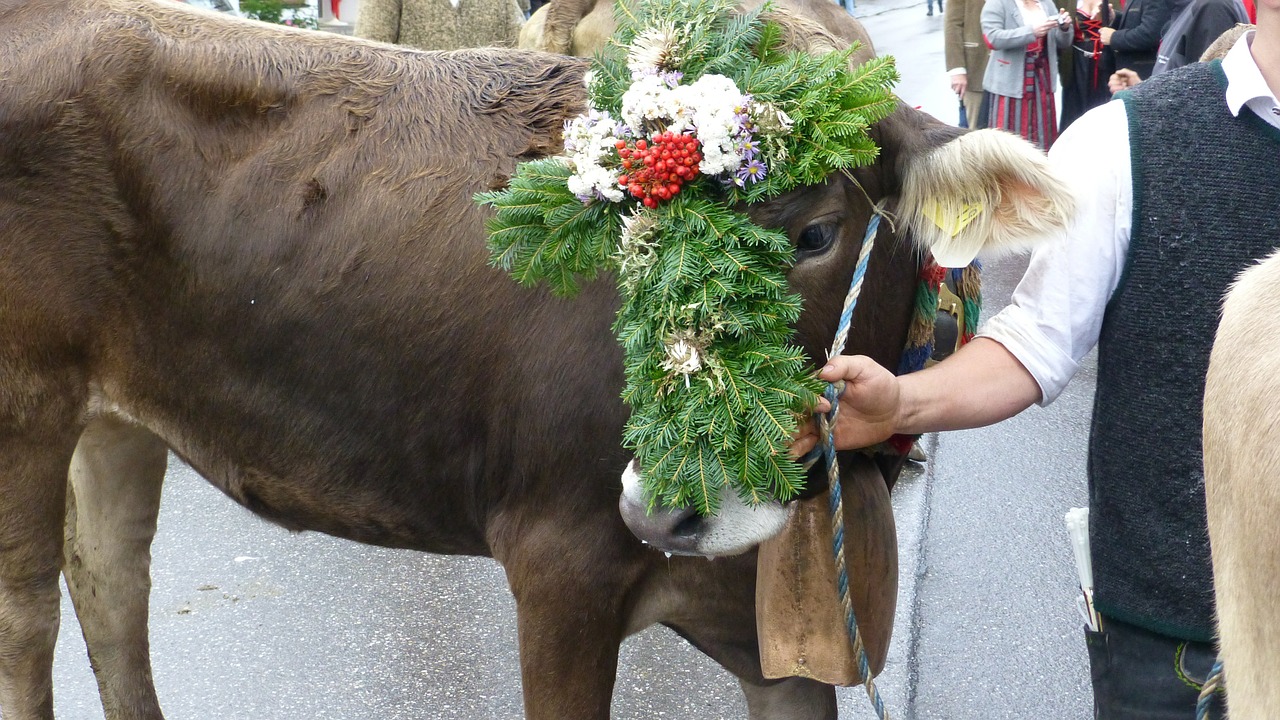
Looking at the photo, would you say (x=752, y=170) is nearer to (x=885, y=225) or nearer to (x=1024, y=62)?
(x=885, y=225)

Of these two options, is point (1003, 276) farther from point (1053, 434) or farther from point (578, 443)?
point (578, 443)

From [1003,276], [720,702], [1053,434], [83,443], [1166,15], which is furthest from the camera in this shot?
[1003,276]

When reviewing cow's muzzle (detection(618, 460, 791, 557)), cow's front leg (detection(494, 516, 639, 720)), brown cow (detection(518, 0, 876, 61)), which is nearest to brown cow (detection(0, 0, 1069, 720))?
cow's front leg (detection(494, 516, 639, 720))

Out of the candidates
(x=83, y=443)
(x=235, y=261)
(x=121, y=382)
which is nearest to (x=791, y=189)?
(x=235, y=261)

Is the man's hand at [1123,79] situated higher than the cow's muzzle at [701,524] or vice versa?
the cow's muzzle at [701,524]

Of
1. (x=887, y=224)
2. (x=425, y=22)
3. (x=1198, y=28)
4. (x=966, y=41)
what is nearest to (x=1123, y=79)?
(x=1198, y=28)

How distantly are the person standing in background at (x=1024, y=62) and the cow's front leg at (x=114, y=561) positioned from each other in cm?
578

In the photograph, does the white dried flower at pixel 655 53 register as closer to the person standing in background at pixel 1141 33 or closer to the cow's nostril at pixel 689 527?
the cow's nostril at pixel 689 527

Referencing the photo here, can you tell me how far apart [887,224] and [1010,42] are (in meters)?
5.86

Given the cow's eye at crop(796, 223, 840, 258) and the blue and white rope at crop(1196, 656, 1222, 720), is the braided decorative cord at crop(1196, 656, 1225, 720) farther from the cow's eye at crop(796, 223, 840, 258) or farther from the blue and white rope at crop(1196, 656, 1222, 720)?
the cow's eye at crop(796, 223, 840, 258)

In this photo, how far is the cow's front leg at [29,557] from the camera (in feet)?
7.58

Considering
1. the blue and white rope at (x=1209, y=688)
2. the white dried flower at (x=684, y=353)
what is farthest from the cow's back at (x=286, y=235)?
the blue and white rope at (x=1209, y=688)

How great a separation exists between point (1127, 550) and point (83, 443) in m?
2.34

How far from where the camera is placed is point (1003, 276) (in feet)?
24.5
